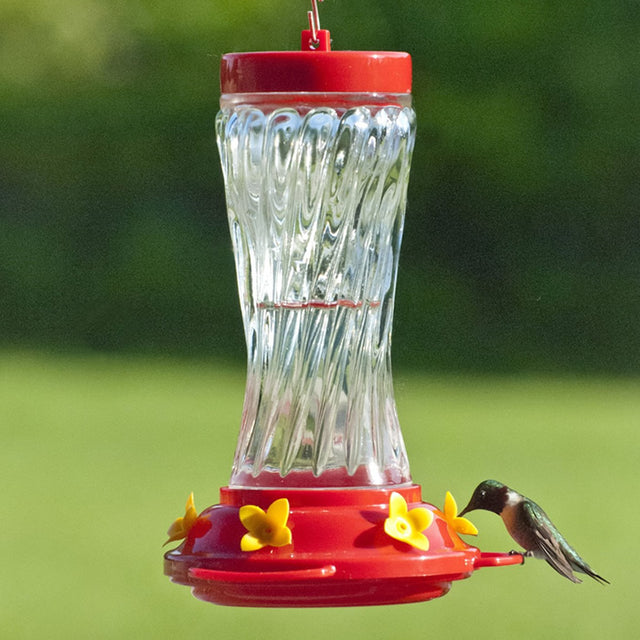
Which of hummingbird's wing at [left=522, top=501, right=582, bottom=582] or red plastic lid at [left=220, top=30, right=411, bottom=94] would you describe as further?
hummingbird's wing at [left=522, top=501, right=582, bottom=582]

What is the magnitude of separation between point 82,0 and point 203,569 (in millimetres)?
16121

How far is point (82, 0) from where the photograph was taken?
16.9m

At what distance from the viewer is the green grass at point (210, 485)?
1154cm

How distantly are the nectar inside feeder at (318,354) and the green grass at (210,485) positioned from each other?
361 inches

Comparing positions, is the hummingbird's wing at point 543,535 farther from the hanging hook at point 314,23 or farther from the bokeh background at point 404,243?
the bokeh background at point 404,243

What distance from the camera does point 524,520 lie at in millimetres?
1973

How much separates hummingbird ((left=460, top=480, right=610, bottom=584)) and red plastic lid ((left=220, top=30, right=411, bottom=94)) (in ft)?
2.19

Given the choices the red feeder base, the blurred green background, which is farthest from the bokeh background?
the red feeder base

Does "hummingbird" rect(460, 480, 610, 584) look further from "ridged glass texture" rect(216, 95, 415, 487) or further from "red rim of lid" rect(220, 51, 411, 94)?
"red rim of lid" rect(220, 51, 411, 94)

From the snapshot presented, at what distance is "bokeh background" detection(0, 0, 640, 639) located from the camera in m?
15.9

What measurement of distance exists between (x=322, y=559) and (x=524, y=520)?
553mm

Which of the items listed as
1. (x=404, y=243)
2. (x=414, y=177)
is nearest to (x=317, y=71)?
(x=414, y=177)

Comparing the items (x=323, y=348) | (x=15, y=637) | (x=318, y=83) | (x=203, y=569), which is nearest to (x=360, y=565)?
(x=203, y=569)

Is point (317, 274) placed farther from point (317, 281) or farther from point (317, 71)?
point (317, 71)
